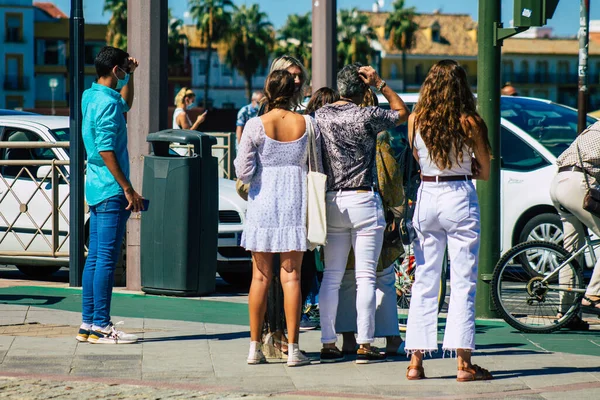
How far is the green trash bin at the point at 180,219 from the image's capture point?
31.3ft

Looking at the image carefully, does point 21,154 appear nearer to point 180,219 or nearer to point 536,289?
point 180,219

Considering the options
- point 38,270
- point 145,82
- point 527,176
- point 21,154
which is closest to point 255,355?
point 145,82

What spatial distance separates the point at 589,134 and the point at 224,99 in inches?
4300

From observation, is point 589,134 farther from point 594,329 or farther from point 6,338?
point 6,338

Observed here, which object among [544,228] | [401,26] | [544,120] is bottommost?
[544,228]

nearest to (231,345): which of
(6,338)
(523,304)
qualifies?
(6,338)

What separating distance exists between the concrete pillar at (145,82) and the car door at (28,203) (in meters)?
1.12

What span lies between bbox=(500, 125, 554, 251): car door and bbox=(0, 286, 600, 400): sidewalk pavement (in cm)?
342

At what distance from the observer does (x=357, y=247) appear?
685 centimetres

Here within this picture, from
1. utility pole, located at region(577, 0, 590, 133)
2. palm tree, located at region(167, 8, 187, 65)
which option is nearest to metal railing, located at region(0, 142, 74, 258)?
utility pole, located at region(577, 0, 590, 133)

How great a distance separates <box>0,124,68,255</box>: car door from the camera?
11055 millimetres

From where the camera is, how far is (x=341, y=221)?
6.82m

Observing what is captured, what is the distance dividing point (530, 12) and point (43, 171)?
5.13m

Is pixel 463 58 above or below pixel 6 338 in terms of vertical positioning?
above
